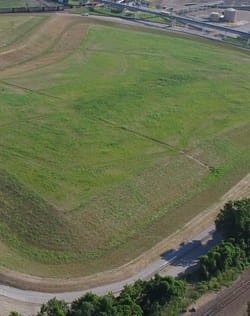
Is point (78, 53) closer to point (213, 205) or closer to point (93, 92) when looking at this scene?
point (93, 92)

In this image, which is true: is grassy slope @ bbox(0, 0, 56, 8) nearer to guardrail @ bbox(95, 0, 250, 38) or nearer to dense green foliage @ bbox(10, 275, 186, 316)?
guardrail @ bbox(95, 0, 250, 38)

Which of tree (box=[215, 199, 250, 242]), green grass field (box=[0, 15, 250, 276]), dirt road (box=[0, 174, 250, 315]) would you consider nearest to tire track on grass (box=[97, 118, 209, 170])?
green grass field (box=[0, 15, 250, 276])

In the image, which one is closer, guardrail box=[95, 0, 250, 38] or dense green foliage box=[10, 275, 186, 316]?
dense green foliage box=[10, 275, 186, 316]

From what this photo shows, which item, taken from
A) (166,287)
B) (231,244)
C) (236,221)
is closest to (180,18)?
(236,221)

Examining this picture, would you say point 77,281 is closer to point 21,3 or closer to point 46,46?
point 46,46

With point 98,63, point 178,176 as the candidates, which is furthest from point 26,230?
point 98,63

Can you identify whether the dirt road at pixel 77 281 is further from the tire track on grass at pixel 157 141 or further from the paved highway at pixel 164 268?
the tire track on grass at pixel 157 141

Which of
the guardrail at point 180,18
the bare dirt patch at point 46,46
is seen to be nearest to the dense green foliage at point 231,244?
the bare dirt patch at point 46,46
